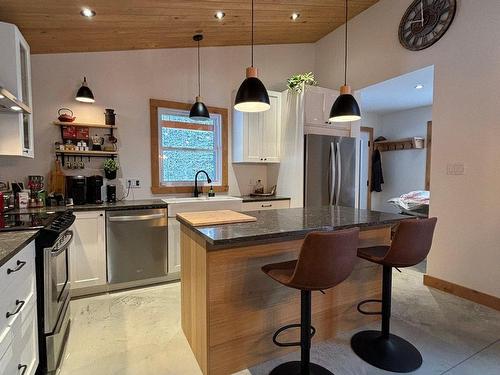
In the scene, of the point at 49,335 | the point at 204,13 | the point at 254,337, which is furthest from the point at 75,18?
the point at 254,337

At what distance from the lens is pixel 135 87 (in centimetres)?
363

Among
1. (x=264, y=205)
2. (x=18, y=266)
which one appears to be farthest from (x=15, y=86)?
(x=264, y=205)

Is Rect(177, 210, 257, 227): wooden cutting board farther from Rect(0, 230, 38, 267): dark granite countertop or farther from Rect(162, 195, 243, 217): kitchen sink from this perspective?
Rect(162, 195, 243, 217): kitchen sink

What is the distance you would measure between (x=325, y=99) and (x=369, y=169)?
287 centimetres

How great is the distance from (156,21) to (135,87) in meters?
0.90

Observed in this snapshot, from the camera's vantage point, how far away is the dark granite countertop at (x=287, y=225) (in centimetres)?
160

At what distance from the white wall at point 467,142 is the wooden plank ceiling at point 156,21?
3.92 ft

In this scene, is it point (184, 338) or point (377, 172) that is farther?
point (377, 172)

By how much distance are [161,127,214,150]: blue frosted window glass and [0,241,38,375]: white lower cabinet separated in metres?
2.40

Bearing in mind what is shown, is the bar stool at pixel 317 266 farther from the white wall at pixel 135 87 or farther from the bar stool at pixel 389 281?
the white wall at pixel 135 87

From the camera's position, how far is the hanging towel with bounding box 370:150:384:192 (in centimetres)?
618

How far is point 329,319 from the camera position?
220cm

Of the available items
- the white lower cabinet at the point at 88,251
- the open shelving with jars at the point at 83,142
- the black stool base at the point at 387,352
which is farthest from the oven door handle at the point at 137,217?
the black stool base at the point at 387,352

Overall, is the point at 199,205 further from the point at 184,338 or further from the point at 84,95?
the point at 84,95
